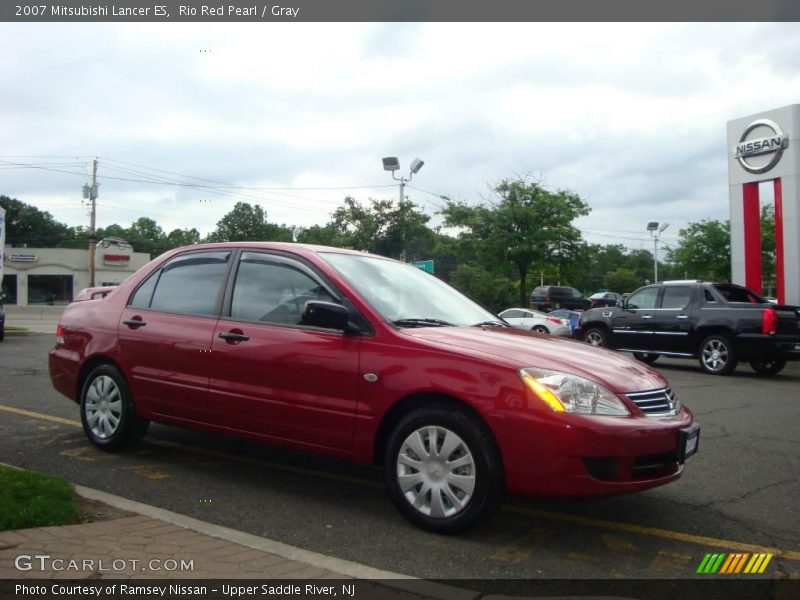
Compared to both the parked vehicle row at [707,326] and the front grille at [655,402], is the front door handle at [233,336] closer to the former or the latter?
the front grille at [655,402]

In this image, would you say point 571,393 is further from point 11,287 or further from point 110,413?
point 11,287

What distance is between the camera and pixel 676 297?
13734 mm

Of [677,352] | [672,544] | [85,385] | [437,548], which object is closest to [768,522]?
[672,544]

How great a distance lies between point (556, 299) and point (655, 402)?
34422 millimetres

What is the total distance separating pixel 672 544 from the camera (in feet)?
13.1

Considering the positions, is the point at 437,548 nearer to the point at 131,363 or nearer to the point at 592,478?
the point at 592,478

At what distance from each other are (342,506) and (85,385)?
8.92 ft

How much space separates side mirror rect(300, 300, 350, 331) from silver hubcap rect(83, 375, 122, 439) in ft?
7.30

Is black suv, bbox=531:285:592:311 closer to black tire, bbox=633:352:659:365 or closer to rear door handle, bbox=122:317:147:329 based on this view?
black tire, bbox=633:352:659:365

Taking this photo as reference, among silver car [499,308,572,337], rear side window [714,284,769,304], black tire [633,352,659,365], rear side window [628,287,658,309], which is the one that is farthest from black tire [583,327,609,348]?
silver car [499,308,572,337]

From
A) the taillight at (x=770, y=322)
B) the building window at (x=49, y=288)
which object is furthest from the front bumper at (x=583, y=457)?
the building window at (x=49, y=288)

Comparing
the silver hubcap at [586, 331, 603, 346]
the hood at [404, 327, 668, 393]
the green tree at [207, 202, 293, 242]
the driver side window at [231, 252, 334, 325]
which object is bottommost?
the silver hubcap at [586, 331, 603, 346]

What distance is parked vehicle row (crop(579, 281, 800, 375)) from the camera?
480 inches

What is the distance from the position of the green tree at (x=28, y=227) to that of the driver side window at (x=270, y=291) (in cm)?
9357
